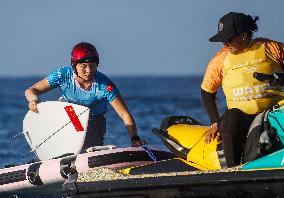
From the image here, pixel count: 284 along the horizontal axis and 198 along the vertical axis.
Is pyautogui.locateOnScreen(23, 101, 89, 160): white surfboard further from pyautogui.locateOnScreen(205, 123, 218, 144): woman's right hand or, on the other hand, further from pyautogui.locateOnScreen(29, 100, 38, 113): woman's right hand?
pyautogui.locateOnScreen(205, 123, 218, 144): woman's right hand

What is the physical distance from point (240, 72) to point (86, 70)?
8.26 feet

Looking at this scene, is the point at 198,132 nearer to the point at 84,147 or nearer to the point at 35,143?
the point at 84,147

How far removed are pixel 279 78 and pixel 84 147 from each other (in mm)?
3448

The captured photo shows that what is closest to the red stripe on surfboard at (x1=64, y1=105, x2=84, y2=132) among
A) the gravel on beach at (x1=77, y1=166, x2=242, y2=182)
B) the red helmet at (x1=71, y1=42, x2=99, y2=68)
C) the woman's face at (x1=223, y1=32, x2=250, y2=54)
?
the red helmet at (x1=71, y1=42, x2=99, y2=68)

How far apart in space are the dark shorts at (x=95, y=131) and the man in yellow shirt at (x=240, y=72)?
2612mm

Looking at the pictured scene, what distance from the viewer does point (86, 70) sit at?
9.84 m

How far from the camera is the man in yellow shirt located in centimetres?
754

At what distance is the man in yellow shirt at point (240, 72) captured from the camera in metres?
7.54

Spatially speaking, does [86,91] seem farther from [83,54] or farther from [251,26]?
[251,26]

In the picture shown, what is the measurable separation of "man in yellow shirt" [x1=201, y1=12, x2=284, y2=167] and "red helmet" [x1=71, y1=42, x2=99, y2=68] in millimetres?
2131

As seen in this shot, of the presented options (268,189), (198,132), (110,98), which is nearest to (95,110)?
(110,98)

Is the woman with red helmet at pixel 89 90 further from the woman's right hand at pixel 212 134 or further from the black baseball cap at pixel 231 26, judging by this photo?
the black baseball cap at pixel 231 26

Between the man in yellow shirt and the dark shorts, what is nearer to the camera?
the man in yellow shirt

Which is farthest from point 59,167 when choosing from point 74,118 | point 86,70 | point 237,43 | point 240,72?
point 237,43
